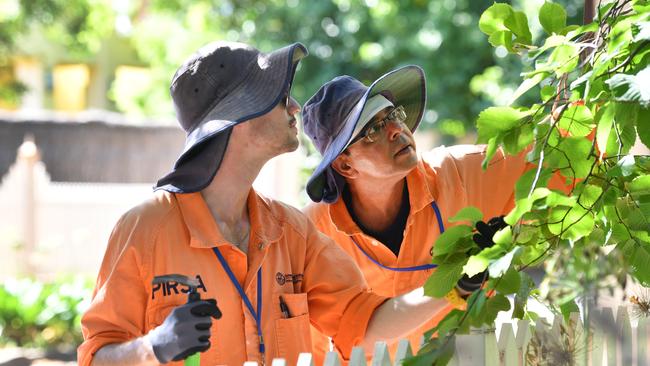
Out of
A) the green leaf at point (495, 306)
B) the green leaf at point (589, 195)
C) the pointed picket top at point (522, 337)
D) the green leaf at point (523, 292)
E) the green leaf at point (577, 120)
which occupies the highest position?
the green leaf at point (577, 120)

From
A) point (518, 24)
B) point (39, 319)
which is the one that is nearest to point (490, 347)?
point (518, 24)

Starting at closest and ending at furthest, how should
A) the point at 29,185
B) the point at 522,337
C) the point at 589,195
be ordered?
the point at 589,195
the point at 522,337
the point at 29,185

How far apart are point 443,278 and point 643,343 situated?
1.58 feet

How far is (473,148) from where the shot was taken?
3.75 m

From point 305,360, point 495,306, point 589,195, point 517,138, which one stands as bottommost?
point 305,360

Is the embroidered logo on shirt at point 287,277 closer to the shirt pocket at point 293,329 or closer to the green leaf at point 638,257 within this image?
the shirt pocket at point 293,329

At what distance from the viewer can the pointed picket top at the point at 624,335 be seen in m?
2.43

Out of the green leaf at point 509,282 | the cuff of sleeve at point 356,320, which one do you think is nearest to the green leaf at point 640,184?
the green leaf at point 509,282

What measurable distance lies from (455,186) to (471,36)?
33.6 ft

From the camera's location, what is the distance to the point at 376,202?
12.3 feet

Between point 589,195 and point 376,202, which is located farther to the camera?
point 376,202

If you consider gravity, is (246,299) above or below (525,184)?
below

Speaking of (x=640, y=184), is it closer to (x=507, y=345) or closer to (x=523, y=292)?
(x=523, y=292)

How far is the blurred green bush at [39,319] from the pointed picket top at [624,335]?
851 cm
